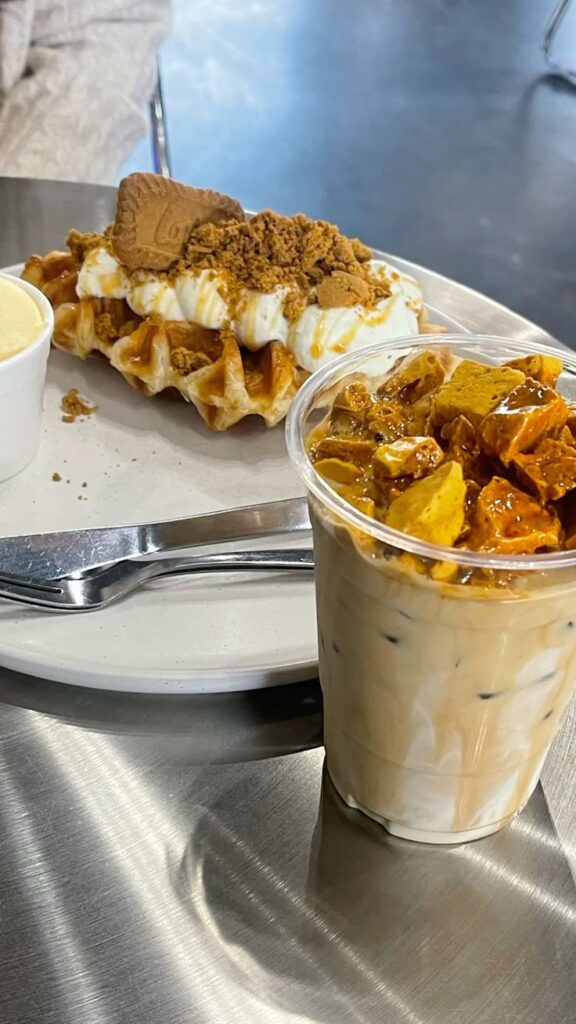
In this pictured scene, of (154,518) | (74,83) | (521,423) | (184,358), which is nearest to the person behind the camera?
(521,423)

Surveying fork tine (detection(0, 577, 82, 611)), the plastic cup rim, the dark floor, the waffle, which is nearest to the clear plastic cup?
the plastic cup rim

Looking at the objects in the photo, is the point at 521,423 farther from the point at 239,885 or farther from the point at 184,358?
the point at 184,358

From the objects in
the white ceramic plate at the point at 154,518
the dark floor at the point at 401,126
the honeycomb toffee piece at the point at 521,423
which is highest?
the honeycomb toffee piece at the point at 521,423

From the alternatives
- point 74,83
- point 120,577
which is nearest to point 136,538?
point 120,577

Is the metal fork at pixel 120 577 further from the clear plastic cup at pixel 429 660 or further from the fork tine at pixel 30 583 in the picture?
the clear plastic cup at pixel 429 660

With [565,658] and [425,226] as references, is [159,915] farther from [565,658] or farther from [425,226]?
[425,226]

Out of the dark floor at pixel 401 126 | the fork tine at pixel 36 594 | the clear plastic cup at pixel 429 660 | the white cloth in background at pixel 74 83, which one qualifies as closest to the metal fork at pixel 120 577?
the fork tine at pixel 36 594
